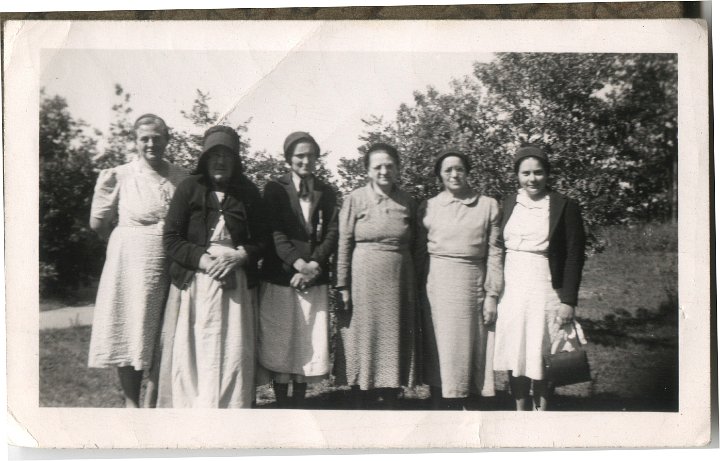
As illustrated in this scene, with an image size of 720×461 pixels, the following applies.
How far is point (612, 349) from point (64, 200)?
3.20m

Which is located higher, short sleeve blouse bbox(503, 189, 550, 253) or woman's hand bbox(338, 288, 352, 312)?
short sleeve blouse bbox(503, 189, 550, 253)

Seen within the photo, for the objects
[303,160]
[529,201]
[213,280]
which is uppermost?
[303,160]

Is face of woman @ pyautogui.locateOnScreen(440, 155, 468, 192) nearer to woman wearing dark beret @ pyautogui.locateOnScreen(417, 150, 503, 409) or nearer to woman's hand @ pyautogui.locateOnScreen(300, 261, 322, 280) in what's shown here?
woman wearing dark beret @ pyautogui.locateOnScreen(417, 150, 503, 409)

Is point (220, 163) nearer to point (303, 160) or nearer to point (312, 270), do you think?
point (303, 160)

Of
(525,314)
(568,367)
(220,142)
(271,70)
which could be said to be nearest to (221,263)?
(220,142)

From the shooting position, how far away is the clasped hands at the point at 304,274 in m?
3.18

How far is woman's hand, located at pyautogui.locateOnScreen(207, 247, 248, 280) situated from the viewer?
3162 mm

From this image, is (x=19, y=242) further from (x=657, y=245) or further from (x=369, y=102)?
(x=657, y=245)

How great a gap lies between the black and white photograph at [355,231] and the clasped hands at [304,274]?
20mm

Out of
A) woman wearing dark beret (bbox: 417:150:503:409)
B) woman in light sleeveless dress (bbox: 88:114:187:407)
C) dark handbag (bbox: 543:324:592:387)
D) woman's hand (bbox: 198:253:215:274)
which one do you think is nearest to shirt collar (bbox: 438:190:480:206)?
woman wearing dark beret (bbox: 417:150:503:409)

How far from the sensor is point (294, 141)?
327 cm

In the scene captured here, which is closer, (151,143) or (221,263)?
(221,263)

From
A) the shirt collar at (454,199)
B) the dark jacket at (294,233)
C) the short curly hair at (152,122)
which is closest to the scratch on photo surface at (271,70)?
the short curly hair at (152,122)

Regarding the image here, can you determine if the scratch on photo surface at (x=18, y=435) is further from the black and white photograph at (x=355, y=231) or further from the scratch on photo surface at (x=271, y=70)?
the scratch on photo surface at (x=271, y=70)
